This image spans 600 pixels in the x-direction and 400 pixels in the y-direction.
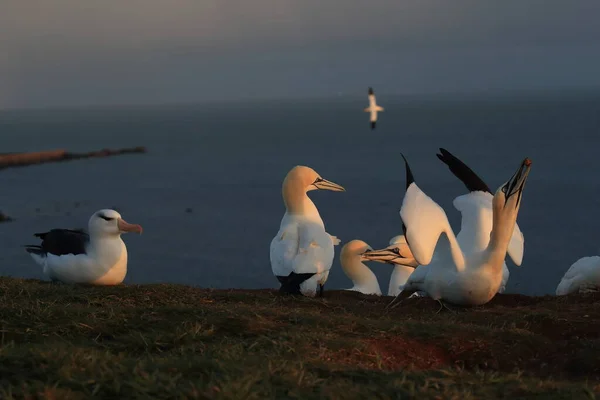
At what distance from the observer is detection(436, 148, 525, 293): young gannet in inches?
360

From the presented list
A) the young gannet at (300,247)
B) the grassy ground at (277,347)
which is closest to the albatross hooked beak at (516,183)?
the grassy ground at (277,347)

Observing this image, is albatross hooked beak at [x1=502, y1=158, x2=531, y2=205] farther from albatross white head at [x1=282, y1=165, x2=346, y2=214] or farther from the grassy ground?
albatross white head at [x1=282, y1=165, x2=346, y2=214]

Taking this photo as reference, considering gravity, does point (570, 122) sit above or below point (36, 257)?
above

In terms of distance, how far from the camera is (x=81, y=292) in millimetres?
7836

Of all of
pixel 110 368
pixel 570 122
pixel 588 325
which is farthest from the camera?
pixel 570 122

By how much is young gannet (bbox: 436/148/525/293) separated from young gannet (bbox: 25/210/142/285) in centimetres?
368

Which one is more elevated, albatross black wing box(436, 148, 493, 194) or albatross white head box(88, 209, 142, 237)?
albatross black wing box(436, 148, 493, 194)

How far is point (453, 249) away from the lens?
828 cm

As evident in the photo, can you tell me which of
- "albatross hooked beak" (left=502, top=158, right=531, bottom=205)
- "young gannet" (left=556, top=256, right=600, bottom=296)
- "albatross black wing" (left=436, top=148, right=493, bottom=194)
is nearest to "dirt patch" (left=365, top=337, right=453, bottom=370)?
"albatross hooked beak" (left=502, top=158, right=531, bottom=205)

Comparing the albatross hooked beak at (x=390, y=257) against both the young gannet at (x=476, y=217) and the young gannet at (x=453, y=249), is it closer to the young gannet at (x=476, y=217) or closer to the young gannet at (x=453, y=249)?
the young gannet at (x=476, y=217)

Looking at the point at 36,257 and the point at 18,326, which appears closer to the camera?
the point at 18,326

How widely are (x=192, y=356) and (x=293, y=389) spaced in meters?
0.99

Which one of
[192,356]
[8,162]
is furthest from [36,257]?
[8,162]

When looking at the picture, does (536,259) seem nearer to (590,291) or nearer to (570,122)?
(590,291)
